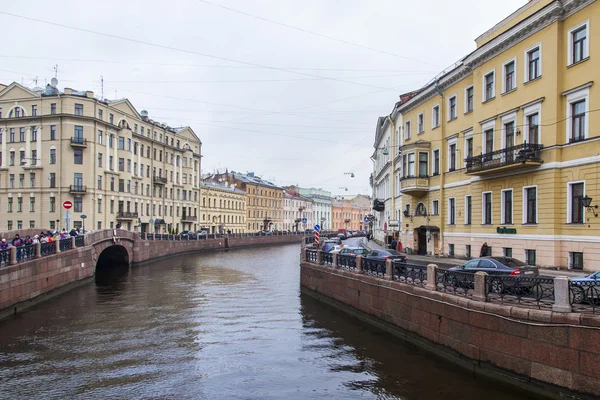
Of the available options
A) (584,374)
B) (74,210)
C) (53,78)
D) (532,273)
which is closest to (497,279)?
(584,374)

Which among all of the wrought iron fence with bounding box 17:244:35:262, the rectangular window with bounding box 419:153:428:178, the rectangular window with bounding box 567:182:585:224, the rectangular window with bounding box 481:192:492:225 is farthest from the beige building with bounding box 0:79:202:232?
the rectangular window with bounding box 567:182:585:224

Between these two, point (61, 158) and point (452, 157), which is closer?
point (452, 157)

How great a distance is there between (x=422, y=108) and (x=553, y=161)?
14.8 meters

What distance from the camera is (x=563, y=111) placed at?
67.6 feet

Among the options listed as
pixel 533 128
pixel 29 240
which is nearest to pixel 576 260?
pixel 533 128

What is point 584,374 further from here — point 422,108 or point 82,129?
point 82,129

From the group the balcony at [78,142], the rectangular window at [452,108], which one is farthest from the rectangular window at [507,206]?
the balcony at [78,142]

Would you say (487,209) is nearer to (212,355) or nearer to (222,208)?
(212,355)

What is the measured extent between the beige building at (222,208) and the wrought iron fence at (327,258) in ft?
190

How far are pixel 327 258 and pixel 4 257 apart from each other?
45.6ft

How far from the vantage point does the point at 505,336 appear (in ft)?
36.7

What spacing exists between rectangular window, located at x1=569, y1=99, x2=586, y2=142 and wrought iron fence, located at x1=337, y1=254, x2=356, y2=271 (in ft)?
32.3

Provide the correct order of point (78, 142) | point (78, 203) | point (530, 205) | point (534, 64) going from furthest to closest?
point (78, 203) → point (78, 142) → point (530, 205) → point (534, 64)

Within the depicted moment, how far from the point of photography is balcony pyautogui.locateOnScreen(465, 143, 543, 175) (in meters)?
21.6
